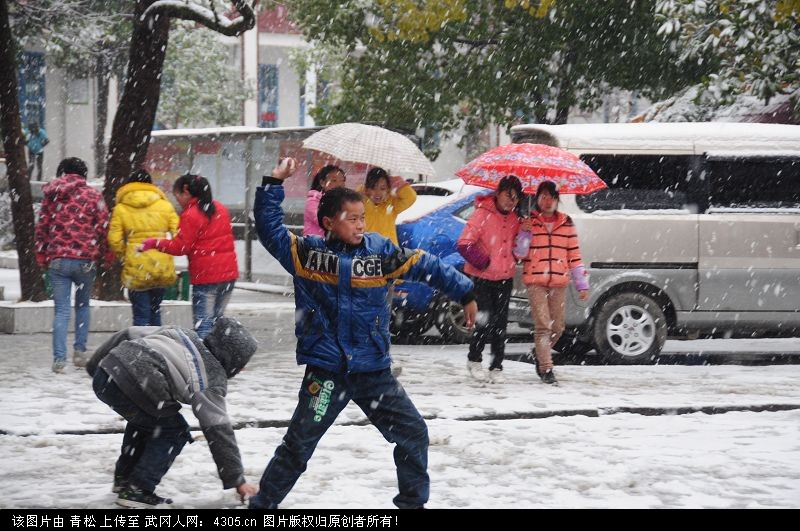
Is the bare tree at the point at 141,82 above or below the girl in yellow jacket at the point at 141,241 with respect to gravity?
above

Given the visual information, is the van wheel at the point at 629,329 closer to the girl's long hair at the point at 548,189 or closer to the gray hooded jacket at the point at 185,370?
the girl's long hair at the point at 548,189

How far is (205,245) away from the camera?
33.7 feet

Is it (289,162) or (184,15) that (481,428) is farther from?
(184,15)

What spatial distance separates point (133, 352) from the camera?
5961mm

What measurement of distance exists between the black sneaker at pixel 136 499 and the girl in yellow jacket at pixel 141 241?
475cm

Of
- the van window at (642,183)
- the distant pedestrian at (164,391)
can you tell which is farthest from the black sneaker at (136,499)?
the van window at (642,183)

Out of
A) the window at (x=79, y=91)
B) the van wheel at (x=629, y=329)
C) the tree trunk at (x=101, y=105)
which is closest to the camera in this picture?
the van wheel at (x=629, y=329)

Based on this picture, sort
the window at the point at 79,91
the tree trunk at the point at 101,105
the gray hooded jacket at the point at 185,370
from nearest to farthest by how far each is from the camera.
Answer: the gray hooded jacket at the point at 185,370, the tree trunk at the point at 101,105, the window at the point at 79,91

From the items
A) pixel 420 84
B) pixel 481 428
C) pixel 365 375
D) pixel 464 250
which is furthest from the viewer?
pixel 420 84

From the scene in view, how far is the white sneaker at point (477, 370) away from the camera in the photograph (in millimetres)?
10789

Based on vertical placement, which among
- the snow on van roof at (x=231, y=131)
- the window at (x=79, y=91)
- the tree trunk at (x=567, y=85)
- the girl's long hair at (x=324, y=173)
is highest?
the window at (x=79, y=91)

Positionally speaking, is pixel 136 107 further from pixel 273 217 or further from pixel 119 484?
pixel 273 217
